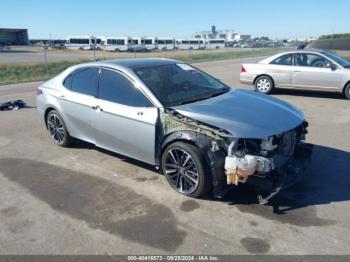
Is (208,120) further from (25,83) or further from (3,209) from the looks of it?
(25,83)

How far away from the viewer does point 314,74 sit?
10727mm

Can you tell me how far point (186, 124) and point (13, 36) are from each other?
8911cm

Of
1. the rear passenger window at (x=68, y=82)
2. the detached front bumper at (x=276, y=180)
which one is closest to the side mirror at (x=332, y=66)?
the detached front bumper at (x=276, y=180)

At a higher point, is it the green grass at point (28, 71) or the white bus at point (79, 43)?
the white bus at point (79, 43)

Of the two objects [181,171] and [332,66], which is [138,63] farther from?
[332,66]

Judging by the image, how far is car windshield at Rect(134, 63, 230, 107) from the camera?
4925mm

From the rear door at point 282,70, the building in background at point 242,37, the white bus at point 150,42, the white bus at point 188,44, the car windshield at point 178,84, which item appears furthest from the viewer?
the building in background at point 242,37

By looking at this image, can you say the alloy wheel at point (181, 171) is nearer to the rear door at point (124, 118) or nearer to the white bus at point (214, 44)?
the rear door at point (124, 118)

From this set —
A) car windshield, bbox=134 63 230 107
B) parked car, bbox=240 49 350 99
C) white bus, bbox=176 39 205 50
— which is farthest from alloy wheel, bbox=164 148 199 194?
white bus, bbox=176 39 205 50

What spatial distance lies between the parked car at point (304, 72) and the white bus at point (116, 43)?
53233 millimetres

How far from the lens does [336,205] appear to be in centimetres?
428

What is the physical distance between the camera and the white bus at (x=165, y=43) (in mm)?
70938

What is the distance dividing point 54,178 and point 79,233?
166 cm

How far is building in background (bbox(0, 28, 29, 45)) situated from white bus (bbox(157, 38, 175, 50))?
33.4 meters
